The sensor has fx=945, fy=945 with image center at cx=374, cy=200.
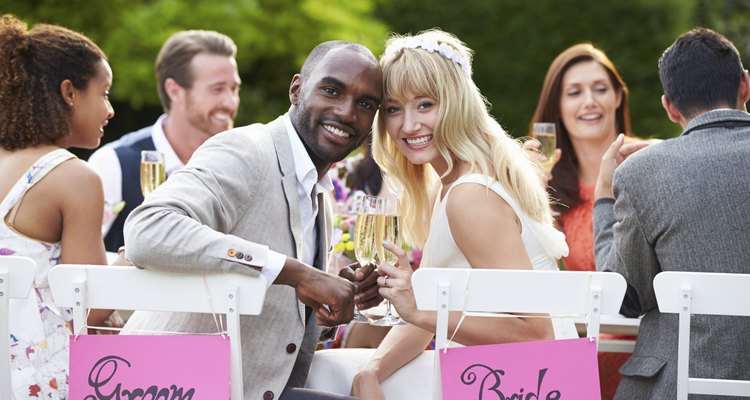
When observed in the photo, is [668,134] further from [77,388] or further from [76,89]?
[77,388]

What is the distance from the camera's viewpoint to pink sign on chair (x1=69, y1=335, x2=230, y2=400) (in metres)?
2.56

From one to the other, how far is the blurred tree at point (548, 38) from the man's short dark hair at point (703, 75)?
11.3 metres

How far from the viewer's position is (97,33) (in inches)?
544

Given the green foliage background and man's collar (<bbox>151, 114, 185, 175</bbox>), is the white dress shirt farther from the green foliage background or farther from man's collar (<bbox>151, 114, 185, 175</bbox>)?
the green foliage background

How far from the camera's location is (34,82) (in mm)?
3518

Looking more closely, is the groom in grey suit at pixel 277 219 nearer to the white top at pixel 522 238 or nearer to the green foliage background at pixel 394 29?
the white top at pixel 522 238

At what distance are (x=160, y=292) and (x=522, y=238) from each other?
1325 mm

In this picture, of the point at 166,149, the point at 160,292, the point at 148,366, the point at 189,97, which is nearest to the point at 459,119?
the point at 160,292

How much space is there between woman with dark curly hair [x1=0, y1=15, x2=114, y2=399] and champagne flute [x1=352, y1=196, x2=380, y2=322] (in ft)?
3.25

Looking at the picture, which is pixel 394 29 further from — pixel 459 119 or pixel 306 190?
pixel 306 190

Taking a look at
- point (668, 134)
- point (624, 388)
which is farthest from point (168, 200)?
point (668, 134)

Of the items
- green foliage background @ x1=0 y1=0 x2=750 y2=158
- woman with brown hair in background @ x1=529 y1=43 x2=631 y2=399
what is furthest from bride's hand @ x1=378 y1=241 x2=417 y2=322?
green foliage background @ x1=0 y1=0 x2=750 y2=158

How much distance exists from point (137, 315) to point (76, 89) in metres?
0.95

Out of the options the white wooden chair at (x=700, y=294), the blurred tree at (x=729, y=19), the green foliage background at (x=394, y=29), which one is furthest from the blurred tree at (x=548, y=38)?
the white wooden chair at (x=700, y=294)
